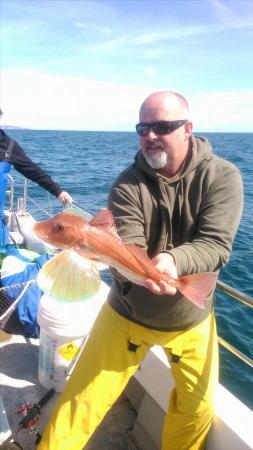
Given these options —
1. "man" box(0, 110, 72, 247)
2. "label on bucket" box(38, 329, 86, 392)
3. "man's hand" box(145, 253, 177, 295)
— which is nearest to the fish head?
"man's hand" box(145, 253, 177, 295)

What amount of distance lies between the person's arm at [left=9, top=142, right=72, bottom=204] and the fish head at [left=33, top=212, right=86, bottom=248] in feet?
10.2

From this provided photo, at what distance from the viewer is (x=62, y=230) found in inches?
86.6

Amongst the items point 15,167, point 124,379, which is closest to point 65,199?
point 15,167

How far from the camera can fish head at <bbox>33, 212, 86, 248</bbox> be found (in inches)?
86.7

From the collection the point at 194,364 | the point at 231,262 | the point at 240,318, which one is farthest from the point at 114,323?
the point at 231,262

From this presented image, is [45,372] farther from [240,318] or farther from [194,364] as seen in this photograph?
[240,318]

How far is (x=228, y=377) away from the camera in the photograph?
22.1 ft

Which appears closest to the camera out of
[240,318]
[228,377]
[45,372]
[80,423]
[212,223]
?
[212,223]

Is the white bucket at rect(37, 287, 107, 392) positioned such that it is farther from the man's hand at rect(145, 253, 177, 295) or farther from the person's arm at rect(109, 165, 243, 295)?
the man's hand at rect(145, 253, 177, 295)

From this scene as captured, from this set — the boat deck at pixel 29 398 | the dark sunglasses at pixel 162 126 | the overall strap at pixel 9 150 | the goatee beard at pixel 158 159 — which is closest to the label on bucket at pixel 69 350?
the boat deck at pixel 29 398

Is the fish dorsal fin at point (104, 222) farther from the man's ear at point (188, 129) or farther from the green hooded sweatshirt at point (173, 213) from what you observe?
the man's ear at point (188, 129)

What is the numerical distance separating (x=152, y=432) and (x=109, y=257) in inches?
91.1

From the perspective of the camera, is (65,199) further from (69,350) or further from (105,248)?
(105,248)

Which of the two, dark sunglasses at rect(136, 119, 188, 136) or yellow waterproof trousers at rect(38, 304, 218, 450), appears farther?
yellow waterproof trousers at rect(38, 304, 218, 450)
